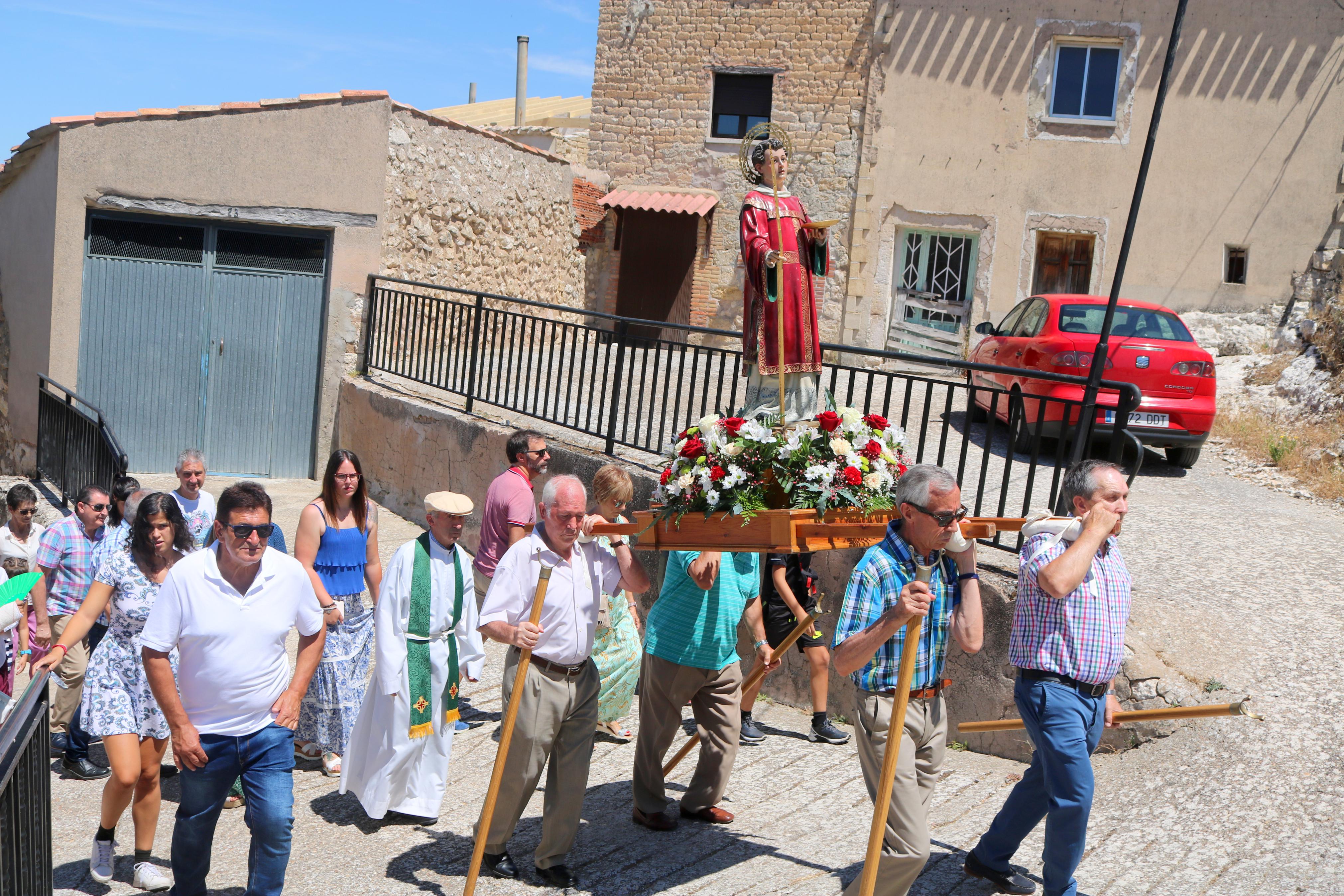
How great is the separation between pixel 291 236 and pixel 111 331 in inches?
84.7

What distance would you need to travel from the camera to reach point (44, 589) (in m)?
6.13

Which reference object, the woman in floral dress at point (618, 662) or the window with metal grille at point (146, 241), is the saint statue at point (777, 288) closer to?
the woman in floral dress at point (618, 662)

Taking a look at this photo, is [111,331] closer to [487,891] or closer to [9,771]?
[487,891]

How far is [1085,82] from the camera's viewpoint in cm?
1580

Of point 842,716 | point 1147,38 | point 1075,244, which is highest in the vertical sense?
point 1147,38

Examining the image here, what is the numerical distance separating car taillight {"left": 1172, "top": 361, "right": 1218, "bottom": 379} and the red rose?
6.34 meters

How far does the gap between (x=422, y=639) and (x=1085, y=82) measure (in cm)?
1393

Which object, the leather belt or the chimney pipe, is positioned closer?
the leather belt

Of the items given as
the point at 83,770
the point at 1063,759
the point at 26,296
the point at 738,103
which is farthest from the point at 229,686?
the point at 738,103

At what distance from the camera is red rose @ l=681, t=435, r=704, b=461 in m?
4.50

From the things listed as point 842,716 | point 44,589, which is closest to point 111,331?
point 44,589

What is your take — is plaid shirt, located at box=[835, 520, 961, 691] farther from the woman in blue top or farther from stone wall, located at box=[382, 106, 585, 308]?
stone wall, located at box=[382, 106, 585, 308]

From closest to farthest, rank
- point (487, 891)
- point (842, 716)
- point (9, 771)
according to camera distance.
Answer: point (9, 771) → point (487, 891) → point (842, 716)

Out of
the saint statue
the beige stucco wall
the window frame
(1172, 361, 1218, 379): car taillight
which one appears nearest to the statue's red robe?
the saint statue
